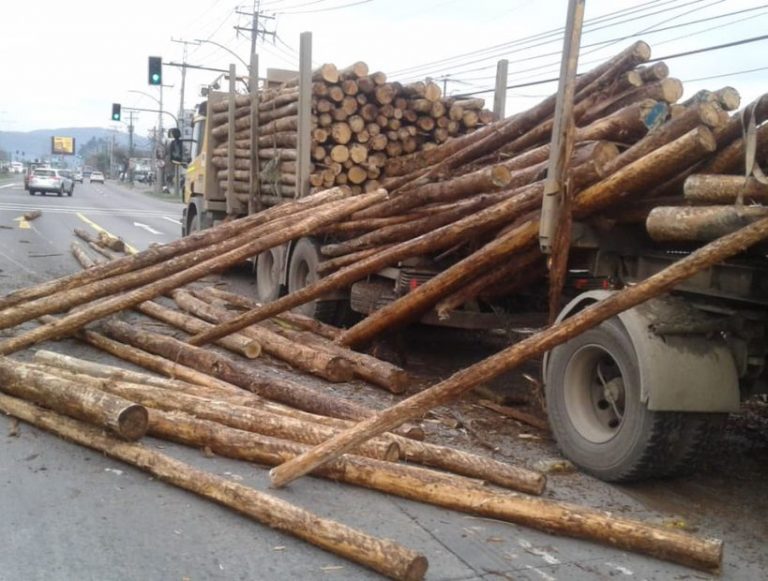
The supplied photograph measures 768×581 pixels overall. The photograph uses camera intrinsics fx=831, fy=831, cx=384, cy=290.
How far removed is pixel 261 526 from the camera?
14.3ft

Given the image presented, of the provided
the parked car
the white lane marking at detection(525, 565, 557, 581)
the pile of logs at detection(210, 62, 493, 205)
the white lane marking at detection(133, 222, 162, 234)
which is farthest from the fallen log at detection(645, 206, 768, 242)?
the parked car

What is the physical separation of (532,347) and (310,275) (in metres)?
5.49

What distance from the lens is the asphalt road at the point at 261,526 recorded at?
3.95 m

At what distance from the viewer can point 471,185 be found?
7.56 meters

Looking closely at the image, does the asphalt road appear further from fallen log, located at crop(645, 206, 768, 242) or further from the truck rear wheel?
fallen log, located at crop(645, 206, 768, 242)

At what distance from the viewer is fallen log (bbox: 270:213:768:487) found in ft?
14.4

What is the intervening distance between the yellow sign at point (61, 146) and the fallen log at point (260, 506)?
170m

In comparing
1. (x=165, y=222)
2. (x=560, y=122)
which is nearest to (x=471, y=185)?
(x=560, y=122)

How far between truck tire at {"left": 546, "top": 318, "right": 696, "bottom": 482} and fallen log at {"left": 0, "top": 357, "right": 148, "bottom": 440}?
278cm

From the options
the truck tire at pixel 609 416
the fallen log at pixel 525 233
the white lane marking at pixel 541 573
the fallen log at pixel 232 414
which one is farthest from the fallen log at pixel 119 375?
the white lane marking at pixel 541 573

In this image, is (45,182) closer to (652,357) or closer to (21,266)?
(21,266)

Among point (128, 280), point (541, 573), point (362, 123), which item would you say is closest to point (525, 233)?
point (541, 573)

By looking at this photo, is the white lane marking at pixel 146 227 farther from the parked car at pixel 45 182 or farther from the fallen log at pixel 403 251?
the parked car at pixel 45 182

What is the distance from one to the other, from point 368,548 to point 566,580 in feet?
3.13
